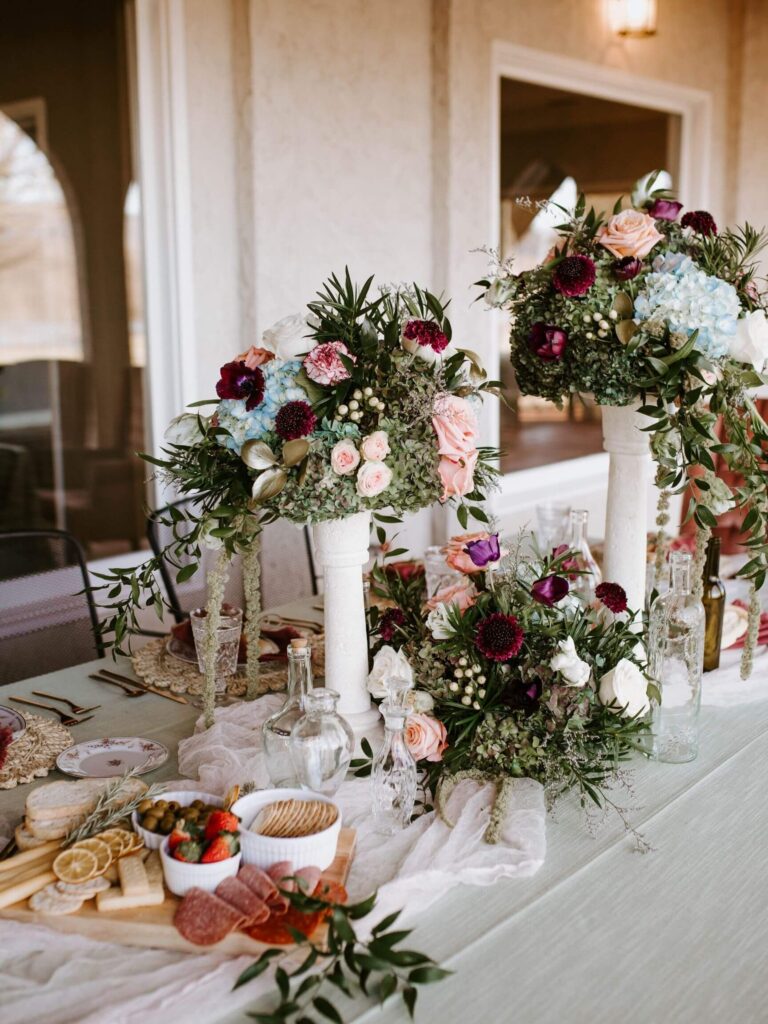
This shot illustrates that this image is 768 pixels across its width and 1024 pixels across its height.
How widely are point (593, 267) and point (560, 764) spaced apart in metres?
0.70

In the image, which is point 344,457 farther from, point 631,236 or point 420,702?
point 631,236

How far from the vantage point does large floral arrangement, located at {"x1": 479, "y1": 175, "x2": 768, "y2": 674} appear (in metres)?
1.48

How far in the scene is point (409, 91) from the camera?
390 cm

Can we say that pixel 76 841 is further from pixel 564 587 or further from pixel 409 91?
pixel 409 91

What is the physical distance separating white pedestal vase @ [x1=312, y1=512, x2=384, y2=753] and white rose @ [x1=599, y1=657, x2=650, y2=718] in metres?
0.34

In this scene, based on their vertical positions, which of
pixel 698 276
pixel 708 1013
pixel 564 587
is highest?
pixel 698 276

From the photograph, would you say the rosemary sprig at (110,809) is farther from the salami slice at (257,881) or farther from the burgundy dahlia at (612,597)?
the burgundy dahlia at (612,597)

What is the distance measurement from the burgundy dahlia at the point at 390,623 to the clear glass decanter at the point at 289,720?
282 mm

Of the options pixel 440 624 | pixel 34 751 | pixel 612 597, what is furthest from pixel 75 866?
pixel 612 597

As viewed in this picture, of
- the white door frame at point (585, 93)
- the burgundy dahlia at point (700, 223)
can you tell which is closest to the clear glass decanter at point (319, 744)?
the burgundy dahlia at point (700, 223)

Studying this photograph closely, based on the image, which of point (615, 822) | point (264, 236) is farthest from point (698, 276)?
point (264, 236)

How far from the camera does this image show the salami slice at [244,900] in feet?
3.48

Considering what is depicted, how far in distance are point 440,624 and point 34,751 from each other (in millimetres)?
643

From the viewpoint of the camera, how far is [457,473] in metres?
1.40
